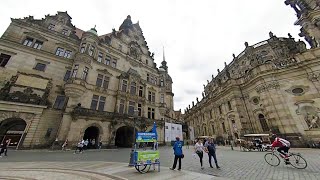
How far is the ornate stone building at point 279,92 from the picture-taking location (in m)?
20.2

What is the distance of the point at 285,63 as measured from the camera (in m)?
23.5

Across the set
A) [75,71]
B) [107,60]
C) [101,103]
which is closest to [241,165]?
[101,103]

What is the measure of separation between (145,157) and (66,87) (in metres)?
18.6

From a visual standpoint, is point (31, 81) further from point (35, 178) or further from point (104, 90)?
point (35, 178)

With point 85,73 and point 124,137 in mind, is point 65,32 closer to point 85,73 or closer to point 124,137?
point 85,73

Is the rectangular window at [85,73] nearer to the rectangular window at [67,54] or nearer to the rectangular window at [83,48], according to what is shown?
the rectangular window at [83,48]

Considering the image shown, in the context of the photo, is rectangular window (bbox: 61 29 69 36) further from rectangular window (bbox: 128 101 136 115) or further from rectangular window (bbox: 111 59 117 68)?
rectangular window (bbox: 128 101 136 115)

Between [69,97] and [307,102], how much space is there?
33.0 m

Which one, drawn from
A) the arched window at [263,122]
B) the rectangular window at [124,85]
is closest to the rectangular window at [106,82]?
the rectangular window at [124,85]

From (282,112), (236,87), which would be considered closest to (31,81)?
(236,87)

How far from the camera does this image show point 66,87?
20.8 meters

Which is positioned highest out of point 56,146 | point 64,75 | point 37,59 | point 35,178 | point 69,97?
point 37,59

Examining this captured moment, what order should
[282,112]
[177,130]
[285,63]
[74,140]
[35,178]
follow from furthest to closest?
1. [177,130]
2. [285,63]
3. [282,112]
4. [74,140]
5. [35,178]

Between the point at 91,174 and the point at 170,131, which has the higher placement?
the point at 170,131
